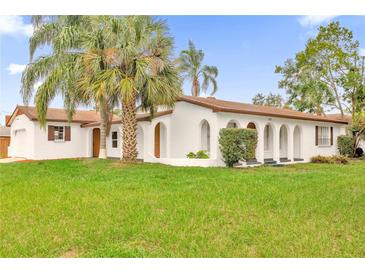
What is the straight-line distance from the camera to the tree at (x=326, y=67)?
2348 cm

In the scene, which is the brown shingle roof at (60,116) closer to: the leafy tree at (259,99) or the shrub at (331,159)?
the shrub at (331,159)

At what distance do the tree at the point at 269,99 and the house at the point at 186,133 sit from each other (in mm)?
22133

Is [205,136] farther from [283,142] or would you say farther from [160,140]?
[283,142]

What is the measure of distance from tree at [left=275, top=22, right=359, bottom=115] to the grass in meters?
16.8

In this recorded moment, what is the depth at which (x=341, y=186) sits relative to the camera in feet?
30.6

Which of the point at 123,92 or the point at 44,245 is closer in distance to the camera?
the point at 44,245

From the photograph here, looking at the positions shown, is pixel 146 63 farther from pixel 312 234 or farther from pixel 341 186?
pixel 312 234

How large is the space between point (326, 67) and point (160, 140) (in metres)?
14.6

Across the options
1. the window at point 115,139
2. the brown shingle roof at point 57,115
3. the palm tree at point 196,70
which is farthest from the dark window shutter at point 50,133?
the palm tree at point 196,70

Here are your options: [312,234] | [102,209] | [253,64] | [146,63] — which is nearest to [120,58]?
[146,63]

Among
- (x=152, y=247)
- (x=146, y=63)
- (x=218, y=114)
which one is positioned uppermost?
(x=146, y=63)

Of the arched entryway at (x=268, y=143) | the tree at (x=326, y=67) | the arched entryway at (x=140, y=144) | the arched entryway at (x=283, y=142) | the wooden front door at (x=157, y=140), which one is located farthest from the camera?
the tree at (x=326, y=67)

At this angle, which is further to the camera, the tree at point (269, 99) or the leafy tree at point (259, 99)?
the leafy tree at point (259, 99)
